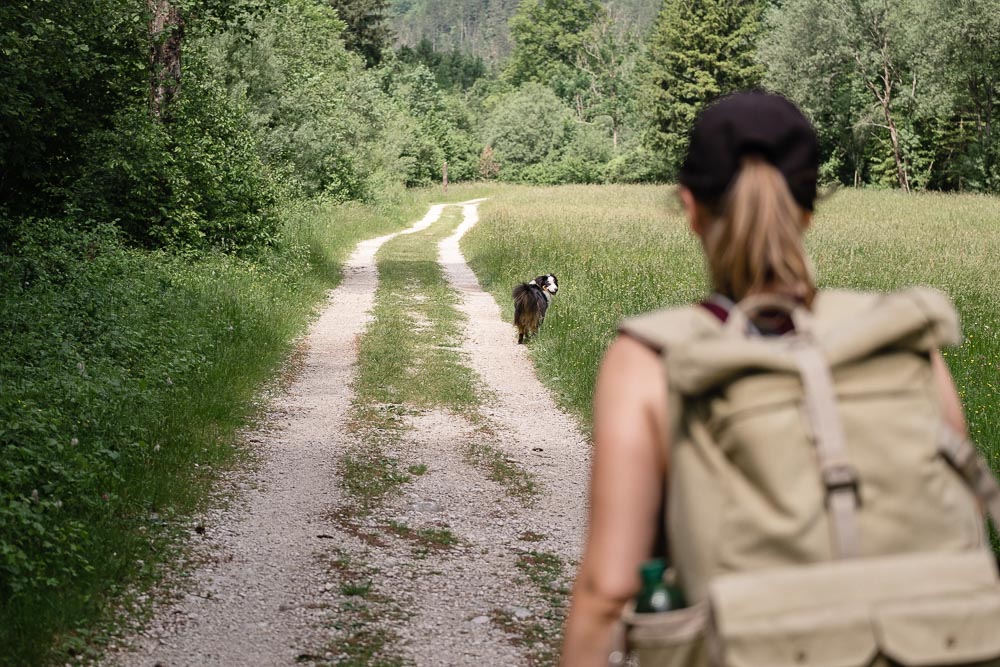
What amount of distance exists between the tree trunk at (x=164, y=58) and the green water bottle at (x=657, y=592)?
16.3m

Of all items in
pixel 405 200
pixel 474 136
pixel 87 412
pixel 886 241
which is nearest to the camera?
pixel 87 412

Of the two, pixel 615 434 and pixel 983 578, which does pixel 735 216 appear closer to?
pixel 615 434

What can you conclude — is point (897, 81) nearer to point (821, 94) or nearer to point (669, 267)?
point (821, 94)

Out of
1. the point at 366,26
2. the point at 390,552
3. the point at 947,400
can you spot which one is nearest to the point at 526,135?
the point at 366,26

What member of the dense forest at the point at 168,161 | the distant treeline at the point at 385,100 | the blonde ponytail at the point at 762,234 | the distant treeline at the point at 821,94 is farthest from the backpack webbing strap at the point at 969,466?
the distant treeline at the point at 821,94

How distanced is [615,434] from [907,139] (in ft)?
191

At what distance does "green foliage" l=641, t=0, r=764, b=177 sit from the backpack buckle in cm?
6198

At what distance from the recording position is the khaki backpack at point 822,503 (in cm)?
149

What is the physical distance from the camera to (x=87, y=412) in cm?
728

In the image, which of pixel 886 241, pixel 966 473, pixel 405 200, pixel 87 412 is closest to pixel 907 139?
pixel 405 200

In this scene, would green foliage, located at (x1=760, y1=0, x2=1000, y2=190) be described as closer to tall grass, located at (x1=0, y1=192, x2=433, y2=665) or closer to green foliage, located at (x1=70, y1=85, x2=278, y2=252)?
green foliage, located at (x1=70, y1=85, x2=278, y2=252)

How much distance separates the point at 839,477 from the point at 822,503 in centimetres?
5

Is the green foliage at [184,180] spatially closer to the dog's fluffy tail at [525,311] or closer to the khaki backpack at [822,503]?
the dog's fluffy tail at [525,311]

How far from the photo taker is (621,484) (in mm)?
1625
